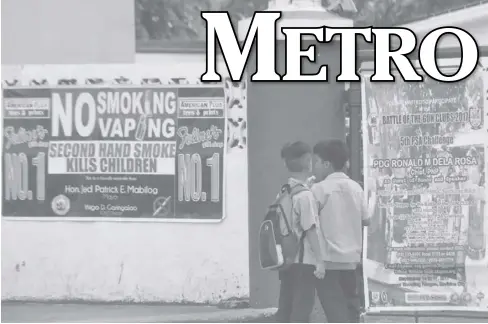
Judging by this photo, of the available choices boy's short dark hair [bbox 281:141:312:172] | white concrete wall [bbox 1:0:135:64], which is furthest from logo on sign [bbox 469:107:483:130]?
white concrete wall [bbox 1:0:135:64]

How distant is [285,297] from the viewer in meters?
6.93

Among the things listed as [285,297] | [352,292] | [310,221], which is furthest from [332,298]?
[310,221]

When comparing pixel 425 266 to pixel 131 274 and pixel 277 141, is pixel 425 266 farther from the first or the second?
pixel 131 274

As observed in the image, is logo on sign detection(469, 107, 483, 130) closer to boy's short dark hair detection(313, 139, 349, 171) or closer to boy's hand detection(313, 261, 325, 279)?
boy's short dark hair detection(313, 139, 349, 171)

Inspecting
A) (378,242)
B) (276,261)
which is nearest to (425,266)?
(378,242)

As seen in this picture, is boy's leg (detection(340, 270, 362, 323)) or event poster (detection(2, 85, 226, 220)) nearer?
boy's leg (detection(340, 270, 362, 323))

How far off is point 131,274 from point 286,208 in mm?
1274

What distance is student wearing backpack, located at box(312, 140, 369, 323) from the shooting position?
6.90 meters

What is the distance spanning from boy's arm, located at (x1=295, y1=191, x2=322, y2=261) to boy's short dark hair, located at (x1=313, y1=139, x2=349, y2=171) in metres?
0.30

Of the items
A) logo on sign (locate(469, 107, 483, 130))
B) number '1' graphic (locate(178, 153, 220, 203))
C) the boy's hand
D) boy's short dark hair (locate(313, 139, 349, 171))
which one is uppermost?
logo on sign (locate(469, 107, 483, 130))

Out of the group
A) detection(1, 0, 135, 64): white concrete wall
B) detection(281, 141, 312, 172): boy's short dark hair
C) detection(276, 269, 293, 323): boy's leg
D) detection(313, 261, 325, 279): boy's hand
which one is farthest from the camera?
detection(1, 0, 135, 64): white concrete wall

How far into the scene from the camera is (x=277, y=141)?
7.04 meters

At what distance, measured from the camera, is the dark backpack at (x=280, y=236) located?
6852mm

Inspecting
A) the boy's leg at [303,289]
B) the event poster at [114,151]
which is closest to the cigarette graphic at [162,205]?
the event poster at [114,151]
